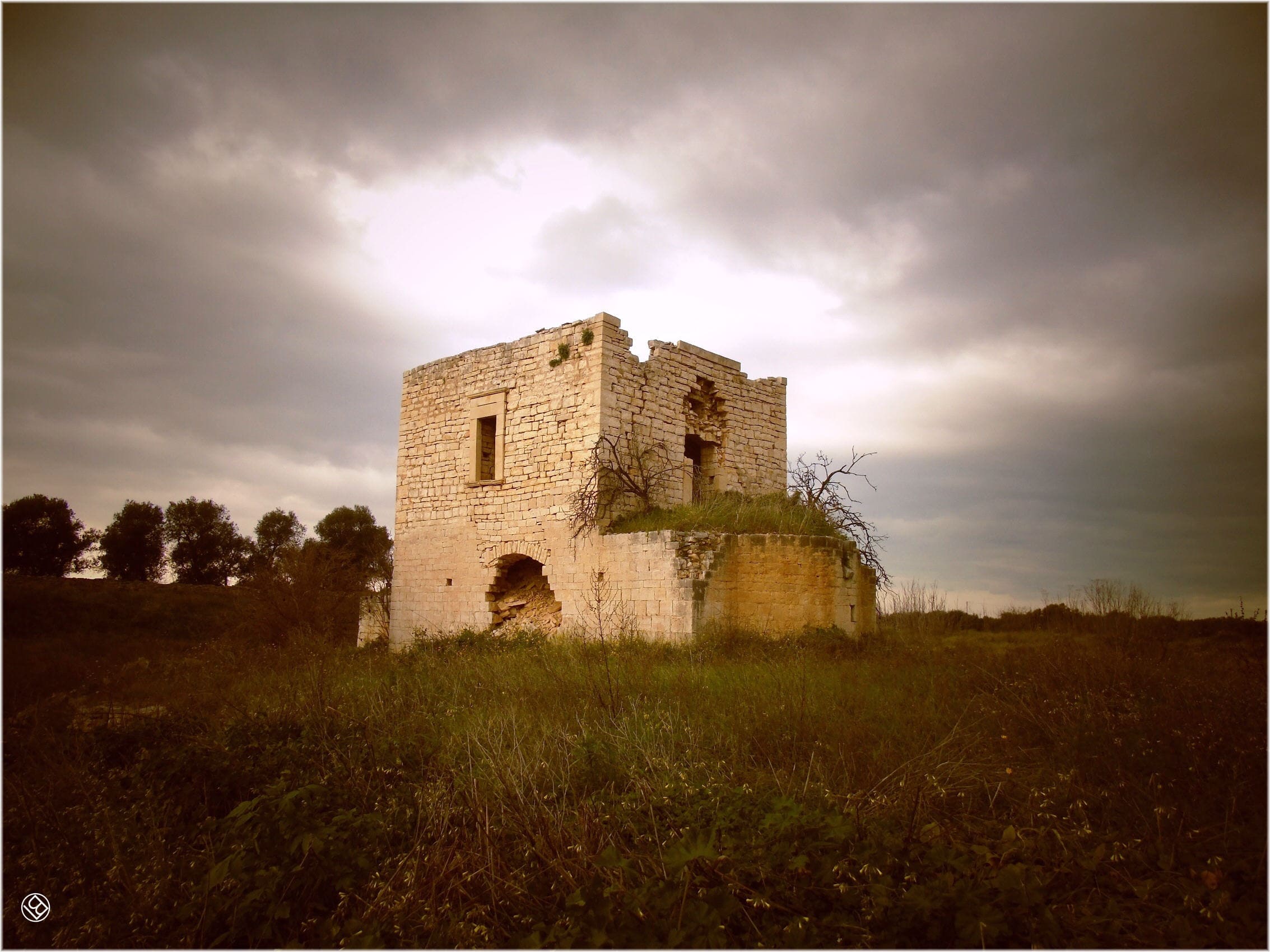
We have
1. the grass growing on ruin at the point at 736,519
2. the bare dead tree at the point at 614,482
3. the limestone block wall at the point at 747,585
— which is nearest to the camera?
the limestone block wall at the point at 747,585

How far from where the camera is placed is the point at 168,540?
26953 millimetres

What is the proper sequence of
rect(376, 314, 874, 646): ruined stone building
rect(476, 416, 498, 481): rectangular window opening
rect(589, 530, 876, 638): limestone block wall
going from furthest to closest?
rect(476, 416, 498, 481): rectangular window opening, rect(376, 314, 874, 646): ruined stone building, rect(589, 530, 876, 638): limestone block wall

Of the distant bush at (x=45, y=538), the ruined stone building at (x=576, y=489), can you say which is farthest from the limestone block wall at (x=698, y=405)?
the distant bush at (x=45, y=538)

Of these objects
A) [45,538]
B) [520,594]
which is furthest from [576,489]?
[45,538]

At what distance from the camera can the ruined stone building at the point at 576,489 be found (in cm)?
991

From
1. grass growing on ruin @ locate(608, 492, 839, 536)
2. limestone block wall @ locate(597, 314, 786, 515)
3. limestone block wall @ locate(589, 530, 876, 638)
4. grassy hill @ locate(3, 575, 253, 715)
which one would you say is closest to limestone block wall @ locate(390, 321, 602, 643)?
limestone block wall @ locate(597, 314, 786, 515)

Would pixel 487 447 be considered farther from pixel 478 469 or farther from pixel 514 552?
pixel 514 552

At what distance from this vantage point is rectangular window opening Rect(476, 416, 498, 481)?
13.7 metres

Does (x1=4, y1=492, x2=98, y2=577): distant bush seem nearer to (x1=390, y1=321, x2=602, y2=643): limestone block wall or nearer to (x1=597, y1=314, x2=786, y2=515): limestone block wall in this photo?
(x1=390, y1=321, x2=602, y2=643): limestone block wall

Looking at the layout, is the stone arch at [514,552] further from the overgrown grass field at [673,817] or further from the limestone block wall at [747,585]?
the overgrown grass field at [673,817]

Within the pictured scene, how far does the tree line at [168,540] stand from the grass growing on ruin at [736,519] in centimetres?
901

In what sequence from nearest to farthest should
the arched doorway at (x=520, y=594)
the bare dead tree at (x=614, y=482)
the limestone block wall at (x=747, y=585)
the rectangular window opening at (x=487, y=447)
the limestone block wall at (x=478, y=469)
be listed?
the limestone block wall at (x=747, y=585)
the bare dead tree at (x=614, y=482)
the limestone block wall at (x=478, y=469)
the arched doorway at (x=520, y=594)
the rectangular window opening at (x=487, y=447)

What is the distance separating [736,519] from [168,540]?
25957 millimetres

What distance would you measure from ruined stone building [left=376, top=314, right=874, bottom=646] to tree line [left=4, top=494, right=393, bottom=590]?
433 centimetres
